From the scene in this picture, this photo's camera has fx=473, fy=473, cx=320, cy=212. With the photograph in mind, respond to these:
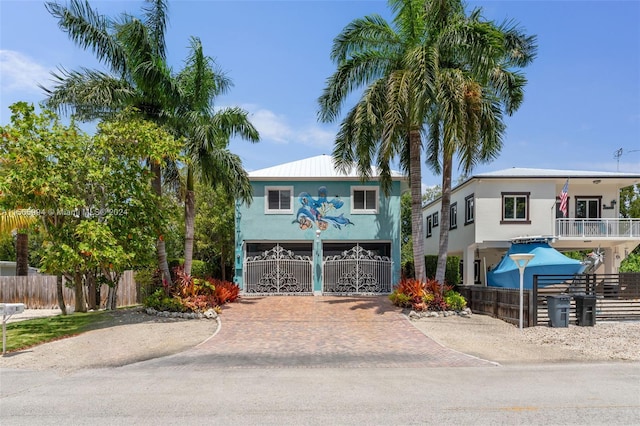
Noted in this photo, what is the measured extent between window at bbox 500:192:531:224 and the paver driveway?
29.0 ft

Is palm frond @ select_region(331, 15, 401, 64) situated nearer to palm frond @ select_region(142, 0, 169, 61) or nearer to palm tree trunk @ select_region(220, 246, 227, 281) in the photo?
palm frond @ select_region(142, 0, 169, 61)

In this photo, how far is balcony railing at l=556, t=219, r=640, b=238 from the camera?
80.1ft

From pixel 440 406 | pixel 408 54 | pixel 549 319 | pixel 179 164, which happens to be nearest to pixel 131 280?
pixel 179 164

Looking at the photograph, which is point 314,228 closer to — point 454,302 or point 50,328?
point 454,302

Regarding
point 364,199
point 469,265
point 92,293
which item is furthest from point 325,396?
point 469,265

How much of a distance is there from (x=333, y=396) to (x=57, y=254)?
34.0 ft

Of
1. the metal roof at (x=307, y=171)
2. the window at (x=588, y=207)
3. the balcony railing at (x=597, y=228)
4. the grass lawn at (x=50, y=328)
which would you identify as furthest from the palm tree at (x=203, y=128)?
the window at (x=588, y=207)

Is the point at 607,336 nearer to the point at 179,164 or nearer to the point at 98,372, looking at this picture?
the point at 98,372

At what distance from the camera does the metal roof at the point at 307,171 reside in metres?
23.8

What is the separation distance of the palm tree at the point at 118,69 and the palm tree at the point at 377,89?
6195mm

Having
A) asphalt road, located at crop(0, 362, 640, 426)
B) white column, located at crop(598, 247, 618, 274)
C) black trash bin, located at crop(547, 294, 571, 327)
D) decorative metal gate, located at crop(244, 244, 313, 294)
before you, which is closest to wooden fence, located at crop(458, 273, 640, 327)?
black trash bin, located at crop(547, 294, 571, 327)

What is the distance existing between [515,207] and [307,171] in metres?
10.9

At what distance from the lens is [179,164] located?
1897cm

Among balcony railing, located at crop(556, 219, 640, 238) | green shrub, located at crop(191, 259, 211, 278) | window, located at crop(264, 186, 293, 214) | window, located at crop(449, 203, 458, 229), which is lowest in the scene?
green shrub, located at crop(191, 259, 211, 278)
